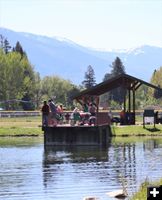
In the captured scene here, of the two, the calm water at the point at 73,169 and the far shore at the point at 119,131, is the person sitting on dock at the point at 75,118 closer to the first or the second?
the calm water at the point at 73,169

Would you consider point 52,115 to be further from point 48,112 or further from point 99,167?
point 99,167

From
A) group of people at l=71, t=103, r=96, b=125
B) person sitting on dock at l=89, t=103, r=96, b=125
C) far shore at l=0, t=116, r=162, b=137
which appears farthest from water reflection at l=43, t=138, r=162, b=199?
far shore at l=0, t=116, r=162, b=137

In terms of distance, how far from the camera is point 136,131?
53.0 m

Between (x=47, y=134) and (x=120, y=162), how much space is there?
1266 cm

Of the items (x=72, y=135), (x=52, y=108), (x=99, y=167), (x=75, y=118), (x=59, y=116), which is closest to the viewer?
(x=99, y=167)

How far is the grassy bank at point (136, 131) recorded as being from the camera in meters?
52.0

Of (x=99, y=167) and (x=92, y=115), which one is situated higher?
(x=92, y=115)

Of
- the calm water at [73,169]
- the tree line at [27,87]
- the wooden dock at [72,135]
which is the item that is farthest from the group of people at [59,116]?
the tree line at [27,87]

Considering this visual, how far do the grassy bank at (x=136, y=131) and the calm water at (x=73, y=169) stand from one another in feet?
27.7

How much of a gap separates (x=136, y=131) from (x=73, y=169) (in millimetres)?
25103

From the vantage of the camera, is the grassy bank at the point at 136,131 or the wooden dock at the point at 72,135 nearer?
the wooden dock at the point at 72,135

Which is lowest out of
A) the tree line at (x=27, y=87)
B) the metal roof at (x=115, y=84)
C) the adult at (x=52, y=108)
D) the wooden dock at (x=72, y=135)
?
the wooden dock at (x=72, y=135)

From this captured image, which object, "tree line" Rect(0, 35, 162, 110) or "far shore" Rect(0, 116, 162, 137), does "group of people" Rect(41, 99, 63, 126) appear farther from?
"tree line" Rect(0, 35, 162, 110)

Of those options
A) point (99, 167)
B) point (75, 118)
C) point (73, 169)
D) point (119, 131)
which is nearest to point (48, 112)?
point (75, 118)
